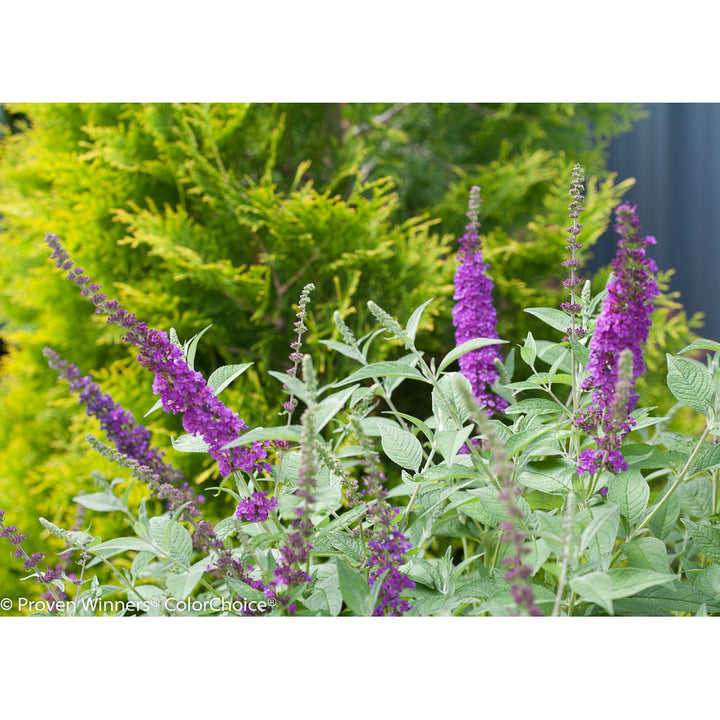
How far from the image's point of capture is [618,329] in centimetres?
57

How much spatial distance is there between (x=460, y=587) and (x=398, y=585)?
87mm

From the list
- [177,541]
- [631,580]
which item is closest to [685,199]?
[631,580]

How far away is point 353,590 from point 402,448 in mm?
171

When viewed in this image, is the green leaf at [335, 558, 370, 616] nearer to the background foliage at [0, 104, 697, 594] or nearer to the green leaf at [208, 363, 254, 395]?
the green leaf at [208, 363, 254, 395]

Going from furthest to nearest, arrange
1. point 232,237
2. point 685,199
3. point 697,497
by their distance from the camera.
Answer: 1. point 685,199
2. point 232,237
3. point 697,497

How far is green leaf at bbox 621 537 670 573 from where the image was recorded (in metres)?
0.57

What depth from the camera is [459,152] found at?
9.33 ft

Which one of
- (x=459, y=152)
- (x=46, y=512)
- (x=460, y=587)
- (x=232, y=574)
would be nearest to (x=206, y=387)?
(x=232, y=574)

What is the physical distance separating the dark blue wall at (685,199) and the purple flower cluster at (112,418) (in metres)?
2.69

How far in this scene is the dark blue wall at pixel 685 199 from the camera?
285cm

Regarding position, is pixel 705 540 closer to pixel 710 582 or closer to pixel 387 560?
pixel 710 582

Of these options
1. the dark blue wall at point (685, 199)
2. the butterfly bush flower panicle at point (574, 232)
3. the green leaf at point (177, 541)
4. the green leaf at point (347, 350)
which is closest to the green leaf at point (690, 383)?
the butterfly bush flower panicle at point (574, 232)

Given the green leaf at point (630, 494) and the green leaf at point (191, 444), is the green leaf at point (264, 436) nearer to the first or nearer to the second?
the green leaf at point (191, 444)
